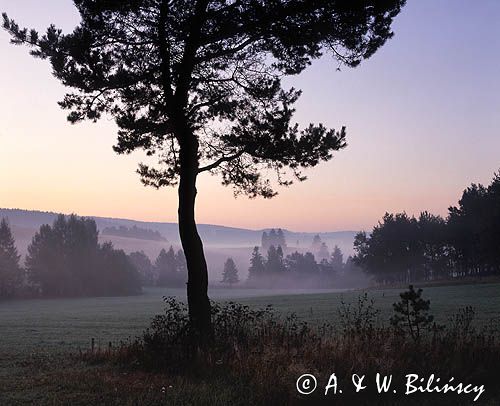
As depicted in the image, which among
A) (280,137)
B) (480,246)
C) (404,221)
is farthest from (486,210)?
(280,137)

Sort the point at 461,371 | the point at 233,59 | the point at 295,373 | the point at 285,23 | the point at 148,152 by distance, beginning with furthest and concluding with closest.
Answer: the point at 148,152
the point at 233,59
the point at 285,23
the point at 461,371
the point at 295,373

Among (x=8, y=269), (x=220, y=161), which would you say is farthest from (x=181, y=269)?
(x=220, y=161)

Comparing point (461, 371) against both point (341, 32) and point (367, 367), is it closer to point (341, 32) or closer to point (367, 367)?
point (367, 367)

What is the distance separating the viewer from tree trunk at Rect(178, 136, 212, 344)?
11758 millimetres

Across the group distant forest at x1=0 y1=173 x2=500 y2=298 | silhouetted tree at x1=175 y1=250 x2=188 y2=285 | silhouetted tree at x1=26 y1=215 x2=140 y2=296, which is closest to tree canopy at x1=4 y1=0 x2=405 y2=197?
distant forest at x1=0 y1=173 x2=500 y2=298

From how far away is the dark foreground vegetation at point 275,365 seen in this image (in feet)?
26.5

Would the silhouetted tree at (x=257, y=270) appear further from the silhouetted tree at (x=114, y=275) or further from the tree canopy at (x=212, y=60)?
the tree canopy at (x=212, y=60)

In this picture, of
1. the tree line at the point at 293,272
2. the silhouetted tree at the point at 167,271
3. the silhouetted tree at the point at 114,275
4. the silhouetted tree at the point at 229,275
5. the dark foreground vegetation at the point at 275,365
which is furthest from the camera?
the tree line at the point at 293,272

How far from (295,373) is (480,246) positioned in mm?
76681

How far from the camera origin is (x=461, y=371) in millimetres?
9289

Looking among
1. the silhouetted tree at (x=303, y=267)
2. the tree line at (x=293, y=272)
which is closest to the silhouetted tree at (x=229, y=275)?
the tree line at (x=293, y=272)

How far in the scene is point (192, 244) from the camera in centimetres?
1228

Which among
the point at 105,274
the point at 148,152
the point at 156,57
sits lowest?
the point at 105,274

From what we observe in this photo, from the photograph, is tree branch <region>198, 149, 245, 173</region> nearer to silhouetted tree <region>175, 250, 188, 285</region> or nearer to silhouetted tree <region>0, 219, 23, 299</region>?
silhouetted tree <region>0, 219, 23, 299</region>
